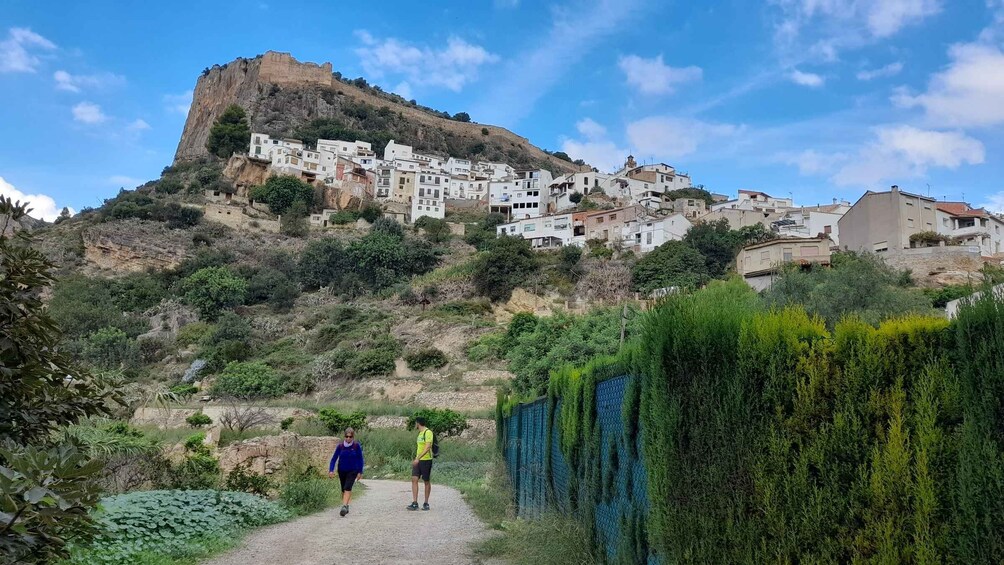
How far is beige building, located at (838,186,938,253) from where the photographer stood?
5131 centimetres

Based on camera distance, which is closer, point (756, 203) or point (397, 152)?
point (756, 203)

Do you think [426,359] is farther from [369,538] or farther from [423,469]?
[369,538]

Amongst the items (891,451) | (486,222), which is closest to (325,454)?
(891,451)

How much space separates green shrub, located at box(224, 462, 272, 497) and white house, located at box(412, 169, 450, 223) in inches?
2790

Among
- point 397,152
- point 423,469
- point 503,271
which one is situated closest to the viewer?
point 423,469

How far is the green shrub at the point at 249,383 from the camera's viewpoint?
37094 mm

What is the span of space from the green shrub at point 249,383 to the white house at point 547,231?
35349 millimetres

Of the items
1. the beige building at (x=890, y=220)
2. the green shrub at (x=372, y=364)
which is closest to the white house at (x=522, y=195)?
the beige building at (x=890, y=220)

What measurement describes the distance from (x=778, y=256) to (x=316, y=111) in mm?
83085

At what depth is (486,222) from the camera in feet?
255

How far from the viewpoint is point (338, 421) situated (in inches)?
934

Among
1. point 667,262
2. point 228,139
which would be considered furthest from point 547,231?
point 228,139

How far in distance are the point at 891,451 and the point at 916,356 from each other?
1.55ft

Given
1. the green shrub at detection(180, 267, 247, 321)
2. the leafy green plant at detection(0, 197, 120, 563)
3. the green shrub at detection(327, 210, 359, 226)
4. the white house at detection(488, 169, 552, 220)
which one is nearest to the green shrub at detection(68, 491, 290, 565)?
the leafy green plant at detection(0, 197, 120, 563)
